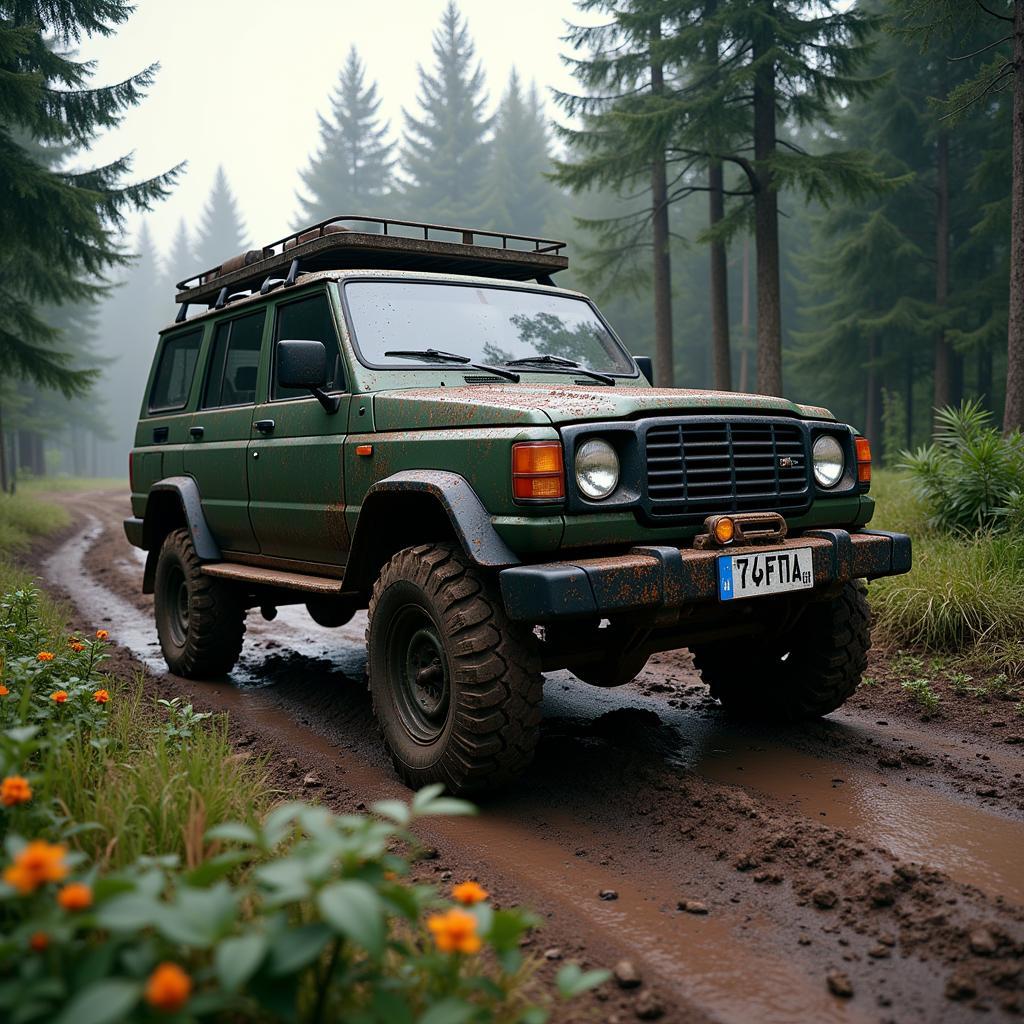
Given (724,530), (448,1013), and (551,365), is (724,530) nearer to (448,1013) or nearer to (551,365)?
(551,365)

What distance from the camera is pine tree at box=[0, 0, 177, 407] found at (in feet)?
30.9

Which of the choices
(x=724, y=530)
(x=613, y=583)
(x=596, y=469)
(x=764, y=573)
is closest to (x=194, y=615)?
(x=596, y=469)

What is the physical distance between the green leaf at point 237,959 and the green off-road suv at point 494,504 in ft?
5.78

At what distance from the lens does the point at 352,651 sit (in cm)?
672

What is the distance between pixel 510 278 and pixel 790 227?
30239mm

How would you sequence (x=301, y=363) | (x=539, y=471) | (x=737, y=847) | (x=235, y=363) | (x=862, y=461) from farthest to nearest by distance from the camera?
(x=235, y=363) < (x=862, y=461) < (x=301, y=363) < (x=539, y=471) < (x=737, y=847)

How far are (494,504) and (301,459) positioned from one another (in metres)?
1.58

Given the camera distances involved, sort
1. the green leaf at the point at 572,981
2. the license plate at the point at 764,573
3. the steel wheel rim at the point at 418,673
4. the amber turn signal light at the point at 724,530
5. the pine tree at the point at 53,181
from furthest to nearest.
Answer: the pine tree at the point at 53,181 → the steel wheel rim at the point at 418,673 → the amber turn signal light at the point at 724,530 → the license plate at the point at 764,573 → the green leaf at the point at 572,981

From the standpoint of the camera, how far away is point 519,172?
40.4 meters

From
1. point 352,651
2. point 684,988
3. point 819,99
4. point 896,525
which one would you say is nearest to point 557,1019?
point 684,988

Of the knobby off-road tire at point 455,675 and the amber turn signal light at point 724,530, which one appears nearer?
the knobby off-road tire at point 455,675

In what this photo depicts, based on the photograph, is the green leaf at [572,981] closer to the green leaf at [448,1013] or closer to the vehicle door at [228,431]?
the green leaf at [448,1013]

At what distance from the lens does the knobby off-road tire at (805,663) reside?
4.20m

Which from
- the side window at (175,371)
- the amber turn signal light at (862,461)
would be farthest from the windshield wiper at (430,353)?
the side window at (175,371)
